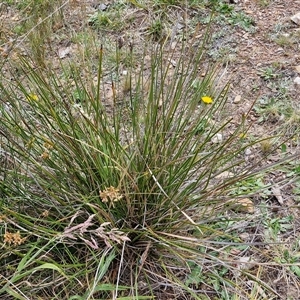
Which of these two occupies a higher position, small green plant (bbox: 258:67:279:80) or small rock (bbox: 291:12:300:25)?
small rock (bbox: 291:12:300:25)

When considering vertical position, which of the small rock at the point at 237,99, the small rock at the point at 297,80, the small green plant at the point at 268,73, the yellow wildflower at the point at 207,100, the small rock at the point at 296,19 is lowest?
the small rock at the point at 297,80

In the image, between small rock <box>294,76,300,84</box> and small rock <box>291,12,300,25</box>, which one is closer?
small rock <box>294,76,300,84</box>

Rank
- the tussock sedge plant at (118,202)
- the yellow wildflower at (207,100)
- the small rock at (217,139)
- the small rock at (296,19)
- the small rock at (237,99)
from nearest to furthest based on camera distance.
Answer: the tussock sedge plant at (118,202) → the yellow wildflower at (207,100) → the small rock at (217,139) → the small rock at (237,99) → the small rock at (296,19)

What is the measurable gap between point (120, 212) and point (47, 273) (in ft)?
0.94

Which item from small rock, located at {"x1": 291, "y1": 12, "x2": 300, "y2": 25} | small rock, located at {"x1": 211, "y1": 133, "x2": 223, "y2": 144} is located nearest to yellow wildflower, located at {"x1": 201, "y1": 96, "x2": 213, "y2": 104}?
small rock, located at {"x1": 211, "y1": 133, "x2": 223, "y2": 144}

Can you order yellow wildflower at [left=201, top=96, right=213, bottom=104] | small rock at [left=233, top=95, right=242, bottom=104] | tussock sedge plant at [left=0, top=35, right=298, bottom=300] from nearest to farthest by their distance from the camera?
tussock sedge plant at [left=0, top=35, right=298, bottom=300] < yellow wildflower at [left=201, top=96, right=213, bottom=104] < small rock at [left=233, top=95, right=242, bottom=104]

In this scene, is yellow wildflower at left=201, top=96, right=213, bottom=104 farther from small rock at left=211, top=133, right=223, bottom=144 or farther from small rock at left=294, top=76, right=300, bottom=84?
small rock at left=294, top=76, right=300, bottom=84

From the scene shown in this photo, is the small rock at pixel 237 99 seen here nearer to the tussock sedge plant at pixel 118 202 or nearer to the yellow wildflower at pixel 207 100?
the yellow wildflower at pixel 207 100

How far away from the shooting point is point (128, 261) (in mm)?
1433

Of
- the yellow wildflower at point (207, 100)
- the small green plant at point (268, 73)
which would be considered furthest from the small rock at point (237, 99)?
the yellow wildflower at point (207, 100)

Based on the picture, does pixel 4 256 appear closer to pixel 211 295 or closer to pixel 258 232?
pixel 211 295

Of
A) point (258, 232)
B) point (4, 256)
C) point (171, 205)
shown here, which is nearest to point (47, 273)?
point (4, 256)

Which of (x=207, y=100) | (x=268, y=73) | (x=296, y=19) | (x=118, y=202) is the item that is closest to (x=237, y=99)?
(x=268, y=73)

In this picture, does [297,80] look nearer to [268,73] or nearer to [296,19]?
[268,73]
